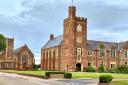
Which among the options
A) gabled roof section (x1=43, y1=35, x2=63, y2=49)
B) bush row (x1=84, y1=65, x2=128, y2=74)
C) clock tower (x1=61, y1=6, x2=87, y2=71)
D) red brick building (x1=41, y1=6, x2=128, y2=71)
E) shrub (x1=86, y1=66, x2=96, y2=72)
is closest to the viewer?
bush row (x1=84, y1=65, x2=128, y2=74)

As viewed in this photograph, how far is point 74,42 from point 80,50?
2.91 metres

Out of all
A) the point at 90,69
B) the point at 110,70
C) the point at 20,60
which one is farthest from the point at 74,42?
the point at 20,60

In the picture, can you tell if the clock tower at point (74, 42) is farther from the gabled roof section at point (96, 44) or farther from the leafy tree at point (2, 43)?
the leafy tree at point (2, 43)

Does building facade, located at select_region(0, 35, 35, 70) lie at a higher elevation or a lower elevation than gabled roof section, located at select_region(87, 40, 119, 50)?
lower

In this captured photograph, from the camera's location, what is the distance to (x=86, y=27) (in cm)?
10250

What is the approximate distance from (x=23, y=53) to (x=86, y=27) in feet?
122

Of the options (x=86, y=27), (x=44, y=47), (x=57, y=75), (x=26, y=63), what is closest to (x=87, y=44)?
(x=86, y=27)

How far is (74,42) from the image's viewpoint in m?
100

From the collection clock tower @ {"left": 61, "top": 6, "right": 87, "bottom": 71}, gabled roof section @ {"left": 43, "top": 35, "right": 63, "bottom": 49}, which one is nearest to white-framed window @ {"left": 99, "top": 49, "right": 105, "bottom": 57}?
clock tower @ {"left": 61, "top": 6, "right": 87, "bottom": 71}

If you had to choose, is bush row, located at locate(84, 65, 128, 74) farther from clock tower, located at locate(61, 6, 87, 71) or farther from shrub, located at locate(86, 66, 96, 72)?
clock tower, located at locate(61, 6, 87, 71)

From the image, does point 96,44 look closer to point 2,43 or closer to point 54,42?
point 54,42

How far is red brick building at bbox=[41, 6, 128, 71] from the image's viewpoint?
3942 inches

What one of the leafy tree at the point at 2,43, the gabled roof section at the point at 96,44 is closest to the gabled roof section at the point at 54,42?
the gabled roof section at the point at 96,44

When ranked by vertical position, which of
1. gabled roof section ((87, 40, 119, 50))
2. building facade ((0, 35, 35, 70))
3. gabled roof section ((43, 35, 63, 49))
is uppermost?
gabled roof section ((43, 35, 63, 49))
